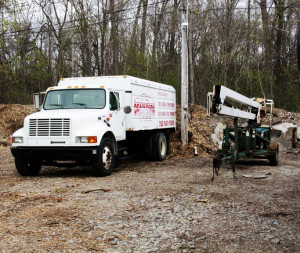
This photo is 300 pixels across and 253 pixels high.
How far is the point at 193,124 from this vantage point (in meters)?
17.1

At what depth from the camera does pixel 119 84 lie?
1143 cm

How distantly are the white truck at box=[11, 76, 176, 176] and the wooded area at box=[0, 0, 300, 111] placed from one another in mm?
9647

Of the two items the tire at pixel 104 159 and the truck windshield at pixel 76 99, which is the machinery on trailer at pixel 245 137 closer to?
the tire at pixel 104 159

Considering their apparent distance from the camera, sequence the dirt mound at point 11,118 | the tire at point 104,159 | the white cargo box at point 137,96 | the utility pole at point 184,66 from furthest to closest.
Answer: the dirt mound at point 11,118
the utility pole at point 184,66
the white cargo box at point 137,96
the tire at point 104,159

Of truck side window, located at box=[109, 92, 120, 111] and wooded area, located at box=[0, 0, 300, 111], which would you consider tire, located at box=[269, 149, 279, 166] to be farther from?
wooded area, located at box=[0, 0, 300, 111]

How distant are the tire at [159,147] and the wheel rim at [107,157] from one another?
3419mm

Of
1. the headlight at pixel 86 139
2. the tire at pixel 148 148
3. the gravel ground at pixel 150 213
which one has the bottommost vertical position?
the gravel ground at pixel 150 213

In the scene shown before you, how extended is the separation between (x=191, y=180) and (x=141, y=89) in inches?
159

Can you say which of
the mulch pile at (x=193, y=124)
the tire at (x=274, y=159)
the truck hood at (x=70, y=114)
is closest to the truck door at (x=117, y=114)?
the truck hood at (x=70, y=114)

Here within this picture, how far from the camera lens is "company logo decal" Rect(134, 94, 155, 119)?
11.8 m

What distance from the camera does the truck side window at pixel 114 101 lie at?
417 inches

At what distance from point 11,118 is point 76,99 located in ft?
38.6

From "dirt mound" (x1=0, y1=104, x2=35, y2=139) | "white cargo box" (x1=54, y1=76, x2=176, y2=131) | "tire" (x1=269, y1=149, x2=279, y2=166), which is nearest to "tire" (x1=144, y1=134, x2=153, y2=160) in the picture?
"white cargo box" (x1=54, y1=76, x2=176, y2=131)

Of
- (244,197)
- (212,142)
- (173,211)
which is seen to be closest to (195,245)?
(173,211)
